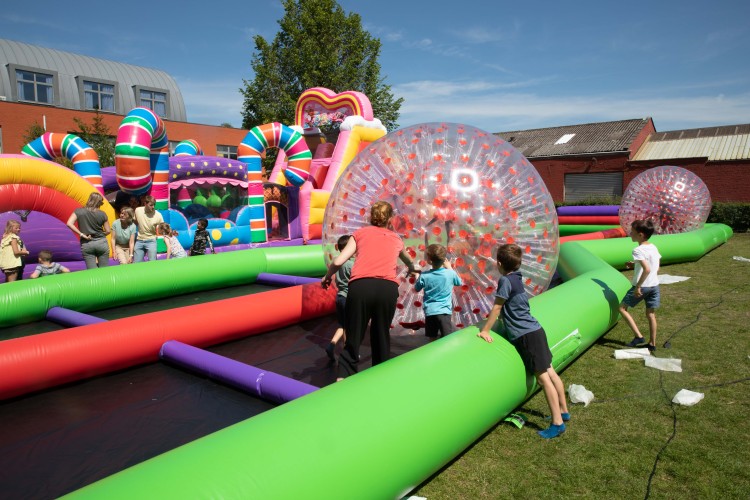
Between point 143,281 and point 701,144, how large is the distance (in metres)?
27.2

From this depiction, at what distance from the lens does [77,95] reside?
28172 millimetres

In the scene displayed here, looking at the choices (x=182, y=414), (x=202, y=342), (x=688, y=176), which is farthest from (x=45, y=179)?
(x=688, y=176)

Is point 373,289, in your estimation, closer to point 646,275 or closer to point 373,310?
point 373,310

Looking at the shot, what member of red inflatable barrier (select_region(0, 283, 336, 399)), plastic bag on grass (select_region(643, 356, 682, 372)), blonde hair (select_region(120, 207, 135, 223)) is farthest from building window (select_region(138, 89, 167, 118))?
plastic bag on grass (select_region(643, 356, 682, 372))

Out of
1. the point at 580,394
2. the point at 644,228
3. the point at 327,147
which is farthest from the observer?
the point at 327,147

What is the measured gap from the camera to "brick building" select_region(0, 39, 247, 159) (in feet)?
78.5

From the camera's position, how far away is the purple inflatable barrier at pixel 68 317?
16.1ft

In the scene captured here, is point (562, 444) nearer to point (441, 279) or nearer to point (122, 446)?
point (441, 279)

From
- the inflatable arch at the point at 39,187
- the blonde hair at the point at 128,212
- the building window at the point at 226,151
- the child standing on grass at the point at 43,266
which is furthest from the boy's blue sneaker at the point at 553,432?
the building window at the point at 226,151

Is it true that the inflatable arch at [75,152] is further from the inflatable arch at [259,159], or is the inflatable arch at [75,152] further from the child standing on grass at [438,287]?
the child standing on grass at [438,287]

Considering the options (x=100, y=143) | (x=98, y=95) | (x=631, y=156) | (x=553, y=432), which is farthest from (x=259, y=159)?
(x=98, y=95)

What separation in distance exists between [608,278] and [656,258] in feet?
1.99

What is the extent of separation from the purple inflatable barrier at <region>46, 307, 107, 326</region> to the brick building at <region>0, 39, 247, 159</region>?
22.4 metres

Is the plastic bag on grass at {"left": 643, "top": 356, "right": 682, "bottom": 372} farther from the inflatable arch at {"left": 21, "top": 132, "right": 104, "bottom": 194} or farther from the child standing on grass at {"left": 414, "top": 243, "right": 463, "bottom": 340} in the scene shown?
the inflatable arch at {"left": 21, "top": 132, "right": 104, "bottom": 194}
